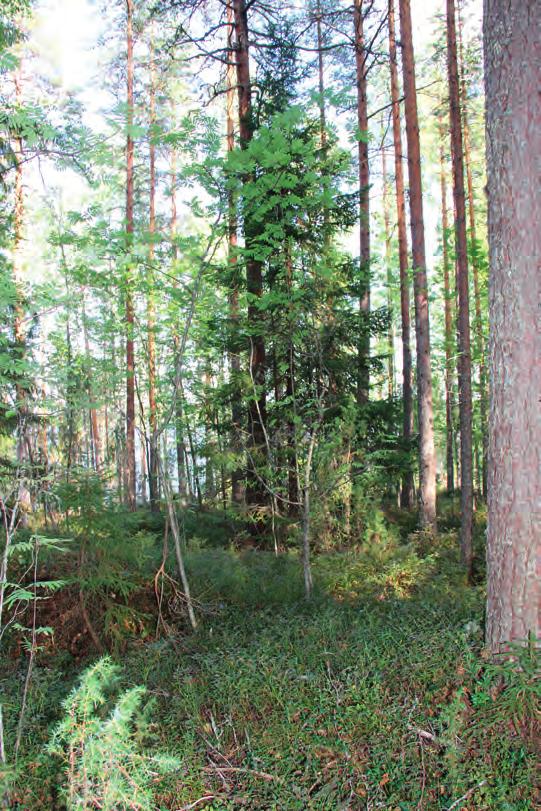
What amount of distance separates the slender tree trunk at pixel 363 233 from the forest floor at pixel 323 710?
204 inches

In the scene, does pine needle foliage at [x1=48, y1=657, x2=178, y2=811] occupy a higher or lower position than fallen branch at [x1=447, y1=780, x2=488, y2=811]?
higher

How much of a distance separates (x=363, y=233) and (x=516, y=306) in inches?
365

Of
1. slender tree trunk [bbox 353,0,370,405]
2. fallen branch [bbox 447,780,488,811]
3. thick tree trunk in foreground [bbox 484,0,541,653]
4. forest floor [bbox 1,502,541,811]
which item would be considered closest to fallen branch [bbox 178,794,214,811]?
forest floor [bbox 1,502,541,811]

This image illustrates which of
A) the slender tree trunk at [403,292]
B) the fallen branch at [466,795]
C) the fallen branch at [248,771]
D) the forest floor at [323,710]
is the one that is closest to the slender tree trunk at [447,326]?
the slender tree trunk at [403,292]

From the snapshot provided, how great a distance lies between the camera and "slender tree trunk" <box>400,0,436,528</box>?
392 inches

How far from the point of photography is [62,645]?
5.38 meters

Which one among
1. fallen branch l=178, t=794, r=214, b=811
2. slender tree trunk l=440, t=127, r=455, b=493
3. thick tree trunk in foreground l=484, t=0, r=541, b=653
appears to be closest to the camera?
fallen branch l=178, t=794, r=214, b=811

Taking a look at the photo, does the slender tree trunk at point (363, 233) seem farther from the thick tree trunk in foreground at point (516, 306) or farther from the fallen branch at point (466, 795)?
the fallen branch at point (466, 795)

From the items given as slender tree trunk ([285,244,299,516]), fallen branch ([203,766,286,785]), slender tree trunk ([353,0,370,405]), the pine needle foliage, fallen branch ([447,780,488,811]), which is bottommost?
fallen branch ([203,766,286,785])

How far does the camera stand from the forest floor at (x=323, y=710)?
3.11 metres

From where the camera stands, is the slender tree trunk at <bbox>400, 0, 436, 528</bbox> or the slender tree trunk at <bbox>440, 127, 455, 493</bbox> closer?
the slender tree trunk at <bbox>400, 0, 436, 528</bbox>

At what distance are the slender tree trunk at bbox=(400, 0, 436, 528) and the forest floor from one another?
505cm

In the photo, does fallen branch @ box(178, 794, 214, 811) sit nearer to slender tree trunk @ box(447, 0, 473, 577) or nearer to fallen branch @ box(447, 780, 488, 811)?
fallen branch @ box(447, 780, 488, 811)

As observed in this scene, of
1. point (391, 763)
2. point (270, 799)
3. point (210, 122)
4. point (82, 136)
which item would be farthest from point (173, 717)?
point (210, 122)
